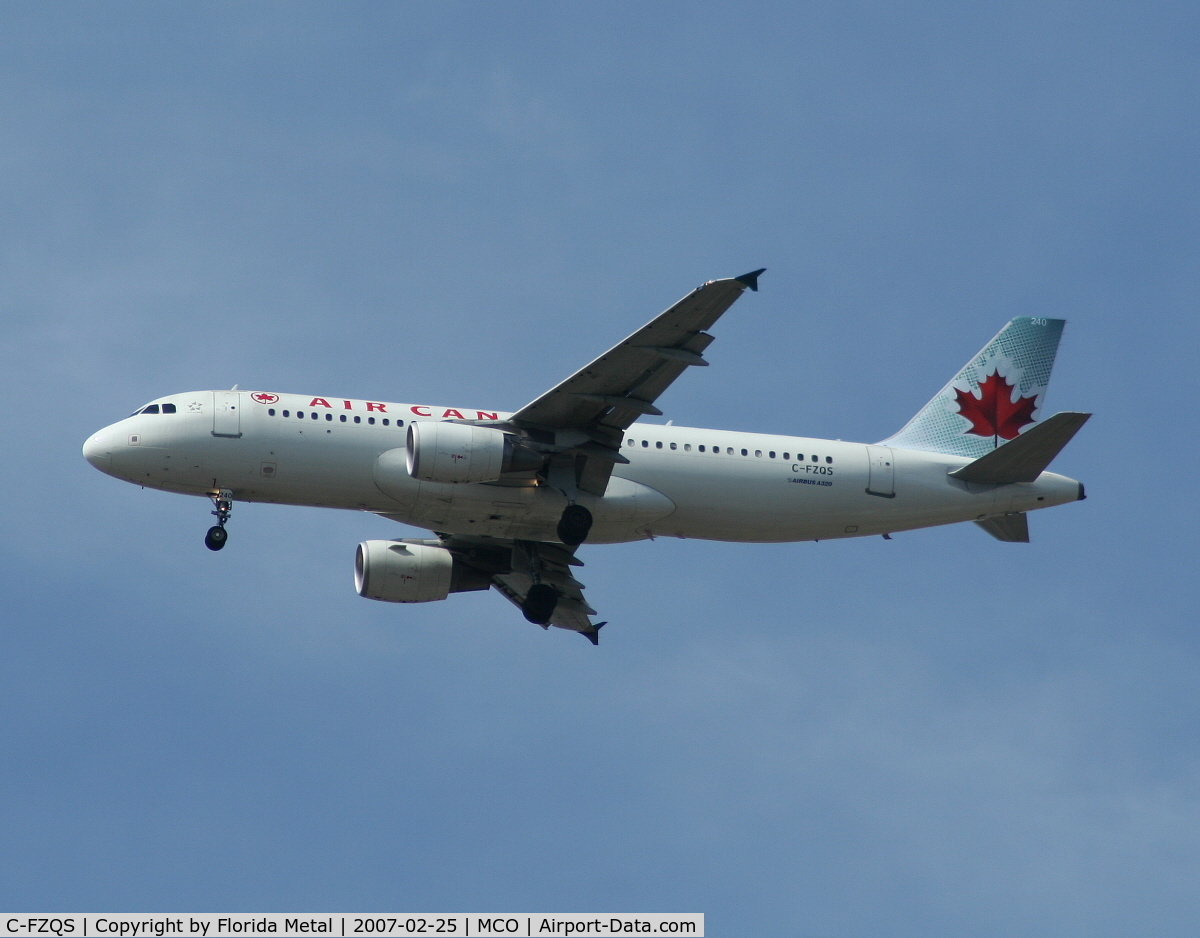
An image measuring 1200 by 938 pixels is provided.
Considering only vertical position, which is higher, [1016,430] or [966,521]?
[1016,430]

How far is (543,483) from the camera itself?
44.1 meters

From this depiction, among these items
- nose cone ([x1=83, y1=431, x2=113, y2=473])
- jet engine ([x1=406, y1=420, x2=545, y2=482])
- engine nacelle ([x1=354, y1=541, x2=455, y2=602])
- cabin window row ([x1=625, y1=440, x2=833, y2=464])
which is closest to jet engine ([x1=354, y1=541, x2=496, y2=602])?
engine nacelle ([x1=354, y1=541, x2=455, y2=602])

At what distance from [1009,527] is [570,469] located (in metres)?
13.6

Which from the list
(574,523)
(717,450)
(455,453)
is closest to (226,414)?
(455,453)

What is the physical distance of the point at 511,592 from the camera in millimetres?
51938

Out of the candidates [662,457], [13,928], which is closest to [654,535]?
[662,457]

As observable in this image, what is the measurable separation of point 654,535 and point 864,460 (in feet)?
21.5

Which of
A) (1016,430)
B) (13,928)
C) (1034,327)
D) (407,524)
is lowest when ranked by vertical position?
(13,928)

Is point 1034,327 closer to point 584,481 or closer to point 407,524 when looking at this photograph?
point 584,481

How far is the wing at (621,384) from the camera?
39562 millimetres

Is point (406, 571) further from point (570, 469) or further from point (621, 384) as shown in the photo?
point (621, 384)

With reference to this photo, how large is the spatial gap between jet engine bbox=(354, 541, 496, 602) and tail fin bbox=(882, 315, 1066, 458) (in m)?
14.0

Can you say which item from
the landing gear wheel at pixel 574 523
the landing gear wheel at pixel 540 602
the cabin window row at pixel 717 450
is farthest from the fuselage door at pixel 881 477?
the landing gear wheel at pixel 540 602

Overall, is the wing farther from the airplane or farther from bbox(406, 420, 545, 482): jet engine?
bbox(406, 420, 545, 482): jet engine
